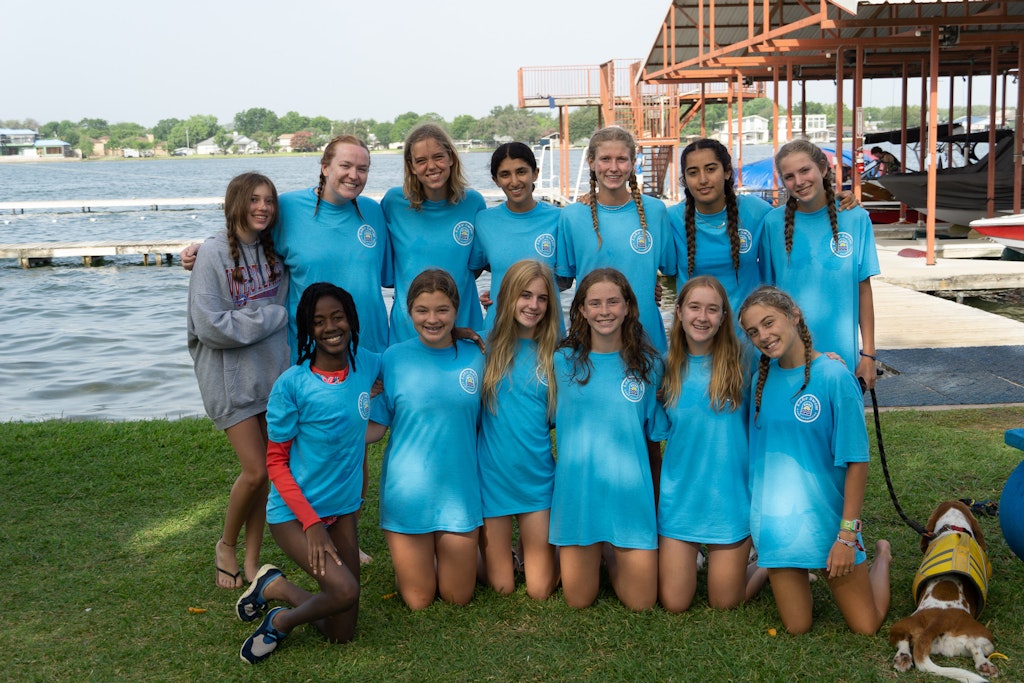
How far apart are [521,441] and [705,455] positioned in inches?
31.3

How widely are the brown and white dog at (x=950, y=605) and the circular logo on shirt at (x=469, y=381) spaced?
6.36 feet

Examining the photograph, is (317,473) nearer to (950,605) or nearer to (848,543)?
(848,543)

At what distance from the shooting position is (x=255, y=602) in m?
4.20

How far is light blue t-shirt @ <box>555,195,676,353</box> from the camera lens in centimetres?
470

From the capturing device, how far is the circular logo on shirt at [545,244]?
4.82 meters

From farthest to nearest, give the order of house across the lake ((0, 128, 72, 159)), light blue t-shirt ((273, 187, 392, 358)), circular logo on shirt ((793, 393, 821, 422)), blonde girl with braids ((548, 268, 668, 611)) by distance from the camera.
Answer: house across the lake ((0, 128, 72, 159)), light blue t-shirt ((273, 187, 392, 358)), blonde girl with braids ((548, 268, 668, 611)), circular logo on shirt ((793, 393, 821, 422))

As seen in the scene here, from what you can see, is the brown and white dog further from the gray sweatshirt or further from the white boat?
the white boat

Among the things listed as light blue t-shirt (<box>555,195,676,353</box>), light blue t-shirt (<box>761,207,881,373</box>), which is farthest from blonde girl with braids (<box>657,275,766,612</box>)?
light blue t-shirt (<box>761,207,881,373</box>)

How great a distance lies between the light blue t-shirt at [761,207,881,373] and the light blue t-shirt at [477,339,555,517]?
1262 millimetres

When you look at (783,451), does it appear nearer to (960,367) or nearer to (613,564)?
(613,564)

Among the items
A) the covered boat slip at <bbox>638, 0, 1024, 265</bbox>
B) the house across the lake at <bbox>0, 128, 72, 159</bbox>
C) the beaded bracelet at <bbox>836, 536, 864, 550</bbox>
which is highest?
the house across the lake at <bbox>0, 128, 72, 159</bbox>

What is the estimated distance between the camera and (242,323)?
4.37 meters

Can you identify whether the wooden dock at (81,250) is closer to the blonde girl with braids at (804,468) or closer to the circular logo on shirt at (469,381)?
the circular logo on shirt at (469,381)

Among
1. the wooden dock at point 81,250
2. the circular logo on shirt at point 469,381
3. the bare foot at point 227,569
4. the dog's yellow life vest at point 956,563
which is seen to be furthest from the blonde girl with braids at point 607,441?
the wooden dock at point 81,250
